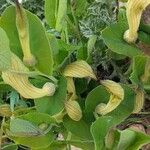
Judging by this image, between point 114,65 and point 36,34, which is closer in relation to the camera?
point 36,34

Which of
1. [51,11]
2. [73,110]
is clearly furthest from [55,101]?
[51,11]

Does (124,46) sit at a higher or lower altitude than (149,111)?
higher

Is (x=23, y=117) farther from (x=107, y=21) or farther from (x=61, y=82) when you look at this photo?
(x=107, y=21)

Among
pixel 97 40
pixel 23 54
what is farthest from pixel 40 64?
pixel 97 40

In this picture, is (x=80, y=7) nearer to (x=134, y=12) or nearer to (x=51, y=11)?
(x=51, y=11)

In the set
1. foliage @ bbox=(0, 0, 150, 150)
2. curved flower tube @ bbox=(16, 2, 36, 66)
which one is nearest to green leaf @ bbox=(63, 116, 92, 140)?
foliage @ bbox=(0, 0, 150, 150)
